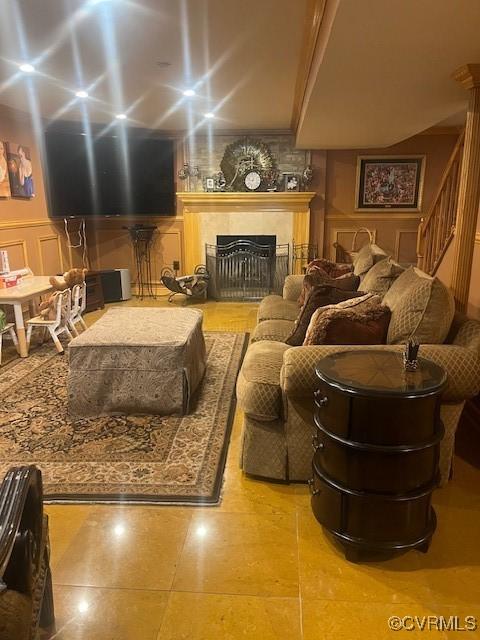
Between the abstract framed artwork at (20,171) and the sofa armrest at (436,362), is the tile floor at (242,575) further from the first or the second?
the abstract framed artwork at (20,171)

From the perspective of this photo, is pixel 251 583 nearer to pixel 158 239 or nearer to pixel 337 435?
pixel 337 435

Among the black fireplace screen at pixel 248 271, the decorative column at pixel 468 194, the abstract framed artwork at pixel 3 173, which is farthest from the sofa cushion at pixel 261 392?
the black fireplace screen at pixel 248 271

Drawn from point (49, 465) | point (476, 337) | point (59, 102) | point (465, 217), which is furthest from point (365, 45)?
point (59, 102)

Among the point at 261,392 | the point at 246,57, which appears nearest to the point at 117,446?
the point at 261,392

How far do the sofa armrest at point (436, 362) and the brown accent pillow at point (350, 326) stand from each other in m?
0.17

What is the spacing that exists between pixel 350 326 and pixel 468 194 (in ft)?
4.70

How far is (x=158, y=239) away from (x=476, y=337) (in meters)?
5.57

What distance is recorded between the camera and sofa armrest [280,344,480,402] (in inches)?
80.5

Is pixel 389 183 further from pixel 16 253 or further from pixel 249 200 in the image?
pixel 16 253

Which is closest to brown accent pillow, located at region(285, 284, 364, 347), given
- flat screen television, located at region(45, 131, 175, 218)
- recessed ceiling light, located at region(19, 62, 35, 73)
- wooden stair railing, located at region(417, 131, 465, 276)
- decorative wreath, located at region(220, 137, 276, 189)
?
wooden stair railing, located at region(417, 131, 465, 276)

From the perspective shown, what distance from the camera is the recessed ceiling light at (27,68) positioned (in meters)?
3.60

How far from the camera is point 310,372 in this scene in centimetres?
208

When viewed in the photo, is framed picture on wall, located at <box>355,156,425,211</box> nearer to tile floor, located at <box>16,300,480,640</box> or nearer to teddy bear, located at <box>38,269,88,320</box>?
teddy bear, located at <box>38,269,88,320</box>

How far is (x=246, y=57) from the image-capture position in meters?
3.43
